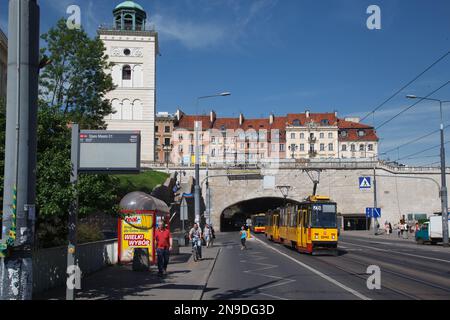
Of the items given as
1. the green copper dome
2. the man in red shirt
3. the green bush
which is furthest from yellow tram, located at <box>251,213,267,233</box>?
the man in red shirt

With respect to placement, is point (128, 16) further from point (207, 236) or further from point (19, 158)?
point (19, 158)

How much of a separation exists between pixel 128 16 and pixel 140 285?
78.0 meters

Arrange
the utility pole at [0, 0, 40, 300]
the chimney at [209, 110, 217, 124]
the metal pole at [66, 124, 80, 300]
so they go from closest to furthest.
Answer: the utility pole at [0, 0, 40, 300]
the metal pole at [66, 124, 80, 300]
the chimney at [209, 110, 217, 124]

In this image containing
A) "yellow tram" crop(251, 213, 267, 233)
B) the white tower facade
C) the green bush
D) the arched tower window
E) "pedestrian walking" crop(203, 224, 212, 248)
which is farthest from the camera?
the arched tower window

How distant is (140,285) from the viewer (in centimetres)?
1468

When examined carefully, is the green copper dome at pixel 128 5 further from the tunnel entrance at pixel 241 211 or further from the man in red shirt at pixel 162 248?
the man in red shirt at pixel 162 248

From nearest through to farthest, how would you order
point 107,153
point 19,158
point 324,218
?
point 19,158
point 107,153
point 324,218

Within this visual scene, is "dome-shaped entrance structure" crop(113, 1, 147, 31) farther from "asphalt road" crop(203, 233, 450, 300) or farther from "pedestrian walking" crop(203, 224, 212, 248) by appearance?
"asphalt road" crop(203, 233, 450, 300)

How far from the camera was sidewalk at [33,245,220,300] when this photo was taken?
12.3 metres

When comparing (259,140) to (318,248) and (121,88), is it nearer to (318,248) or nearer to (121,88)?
(121,88)

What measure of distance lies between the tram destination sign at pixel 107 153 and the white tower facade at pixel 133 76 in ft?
239

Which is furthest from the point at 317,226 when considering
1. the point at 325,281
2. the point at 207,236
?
the point at 325,281

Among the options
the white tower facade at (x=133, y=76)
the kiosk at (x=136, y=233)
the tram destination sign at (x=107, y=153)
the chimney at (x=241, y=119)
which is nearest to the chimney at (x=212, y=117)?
the chimney at (x=241, y=119)

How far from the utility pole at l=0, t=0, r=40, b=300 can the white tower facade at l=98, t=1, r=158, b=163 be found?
75769mm
